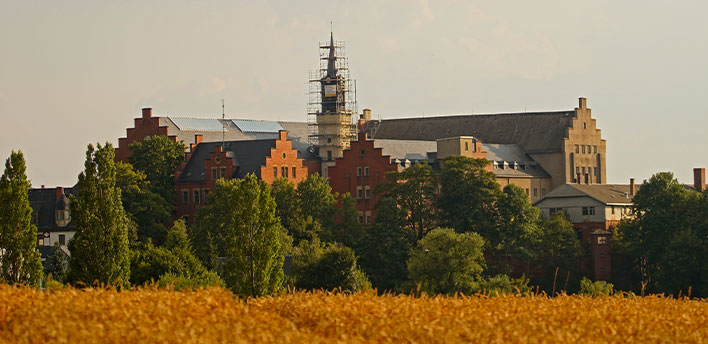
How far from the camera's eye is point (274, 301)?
93.2 ft

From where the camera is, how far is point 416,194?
117062 mm

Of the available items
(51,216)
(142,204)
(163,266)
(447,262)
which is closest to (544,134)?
(142,204)

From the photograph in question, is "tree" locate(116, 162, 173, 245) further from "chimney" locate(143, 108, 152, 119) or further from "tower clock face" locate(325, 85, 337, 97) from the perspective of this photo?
"tower clock face" locate(325, 85, 337, 97)

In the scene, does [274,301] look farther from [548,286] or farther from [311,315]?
[548,286]

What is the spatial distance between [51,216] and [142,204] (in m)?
11.5

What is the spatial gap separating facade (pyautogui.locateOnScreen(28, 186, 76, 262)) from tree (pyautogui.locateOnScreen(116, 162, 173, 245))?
7.22 meters

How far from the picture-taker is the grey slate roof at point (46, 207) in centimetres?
12606

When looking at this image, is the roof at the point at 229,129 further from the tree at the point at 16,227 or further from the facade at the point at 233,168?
the tree at the point at 16,227

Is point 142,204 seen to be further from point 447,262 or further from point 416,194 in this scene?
point 447,262

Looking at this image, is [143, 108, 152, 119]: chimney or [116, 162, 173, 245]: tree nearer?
[116, 162, 173, 245]: tree

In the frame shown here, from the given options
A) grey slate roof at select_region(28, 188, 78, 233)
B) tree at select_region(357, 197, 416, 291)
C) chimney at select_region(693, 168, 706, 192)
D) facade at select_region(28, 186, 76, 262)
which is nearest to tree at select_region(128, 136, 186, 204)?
grey slate roof at select_region(28, 188, 78, 233)

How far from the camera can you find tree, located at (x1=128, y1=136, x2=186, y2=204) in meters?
129

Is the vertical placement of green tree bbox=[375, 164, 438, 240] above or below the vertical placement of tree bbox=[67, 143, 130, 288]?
above

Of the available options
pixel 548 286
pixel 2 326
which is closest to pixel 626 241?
pixel 548 286
